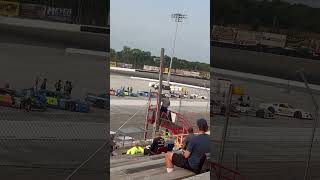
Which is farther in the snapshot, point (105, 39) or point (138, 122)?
point (138, 122)

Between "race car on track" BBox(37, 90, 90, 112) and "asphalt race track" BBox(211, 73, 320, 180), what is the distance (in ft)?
3.63

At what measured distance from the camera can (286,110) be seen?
354 centimetres

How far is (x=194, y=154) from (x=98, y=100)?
109 centimetres

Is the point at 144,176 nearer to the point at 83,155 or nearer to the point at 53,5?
the point at 83,155

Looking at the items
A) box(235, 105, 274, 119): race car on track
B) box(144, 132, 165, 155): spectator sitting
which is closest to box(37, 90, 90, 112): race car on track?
box(235, 105, 274, 119): race car on track

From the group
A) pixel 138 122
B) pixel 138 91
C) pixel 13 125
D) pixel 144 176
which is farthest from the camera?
pixel 138 91

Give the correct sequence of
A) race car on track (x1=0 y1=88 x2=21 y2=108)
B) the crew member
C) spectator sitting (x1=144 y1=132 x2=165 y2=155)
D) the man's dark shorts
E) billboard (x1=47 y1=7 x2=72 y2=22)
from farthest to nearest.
Answer: the crew member → spectator sitting (x1=144 y1=132 x2=165 y2=155) → the man's dark shorts → race car on track (x1=0 y1=88 x2=21 y2=108) → billboard (x1=47 y1=7 x2=72 y2=22)

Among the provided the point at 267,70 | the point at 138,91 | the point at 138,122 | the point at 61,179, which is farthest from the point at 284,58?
the point at 138,91

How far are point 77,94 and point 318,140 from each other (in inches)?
75.9

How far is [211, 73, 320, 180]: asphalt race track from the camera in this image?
3.51 meters

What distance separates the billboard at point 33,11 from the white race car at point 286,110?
1.85 meters

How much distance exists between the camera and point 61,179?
3.43 meters

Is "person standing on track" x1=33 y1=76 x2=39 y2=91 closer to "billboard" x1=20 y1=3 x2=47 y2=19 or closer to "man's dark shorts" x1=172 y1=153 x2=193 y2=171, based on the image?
"billboard" x1=20 y1=3 x2=47 y2=19

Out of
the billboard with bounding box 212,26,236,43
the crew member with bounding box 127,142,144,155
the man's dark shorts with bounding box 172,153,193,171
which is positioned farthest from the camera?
the crew member with bounding box 127,142,144,155
